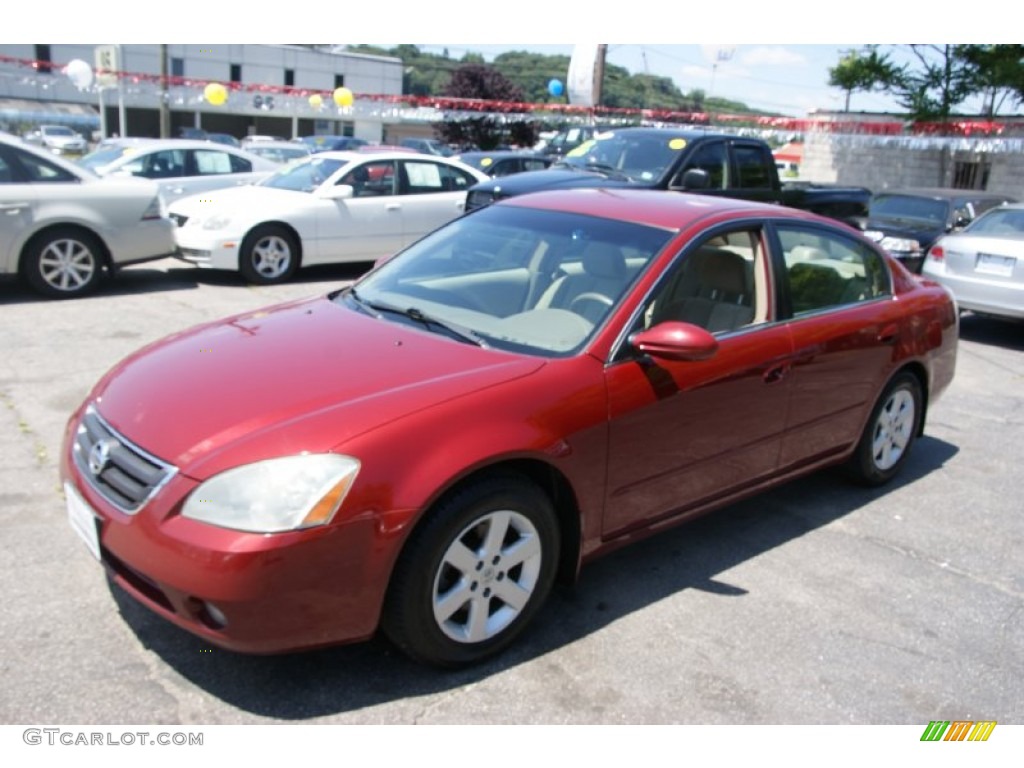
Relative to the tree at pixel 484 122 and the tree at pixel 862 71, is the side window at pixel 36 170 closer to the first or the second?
the tree at pixel 862 71

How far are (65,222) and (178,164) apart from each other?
160 inches

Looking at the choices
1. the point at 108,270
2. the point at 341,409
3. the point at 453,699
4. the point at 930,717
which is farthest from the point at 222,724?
the point at 108,270

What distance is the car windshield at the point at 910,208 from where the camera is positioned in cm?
1129

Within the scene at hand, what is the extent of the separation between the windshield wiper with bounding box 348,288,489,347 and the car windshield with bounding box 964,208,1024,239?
302 inches

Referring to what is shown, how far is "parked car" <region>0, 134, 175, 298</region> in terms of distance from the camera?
810 centimetres

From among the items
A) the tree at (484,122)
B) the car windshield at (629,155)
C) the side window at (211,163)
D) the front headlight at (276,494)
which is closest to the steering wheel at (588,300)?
the front headlight at (276,494)

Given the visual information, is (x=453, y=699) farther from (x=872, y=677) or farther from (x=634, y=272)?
(x=634, y=272)

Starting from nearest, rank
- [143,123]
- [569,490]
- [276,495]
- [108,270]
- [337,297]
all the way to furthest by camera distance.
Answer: [276,495] → [569,490] → [337,297] → [108,270] → [143,123]

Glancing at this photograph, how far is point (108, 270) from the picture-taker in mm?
8828

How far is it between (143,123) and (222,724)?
2517 inches

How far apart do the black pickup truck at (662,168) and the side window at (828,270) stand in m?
4.83

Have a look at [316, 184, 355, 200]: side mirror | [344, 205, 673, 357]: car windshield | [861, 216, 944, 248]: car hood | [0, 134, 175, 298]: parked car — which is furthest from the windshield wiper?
[861, 216, 944, 248]: car hood

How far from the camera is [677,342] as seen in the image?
333cm

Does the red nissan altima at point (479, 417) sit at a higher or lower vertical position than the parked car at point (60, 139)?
lower
